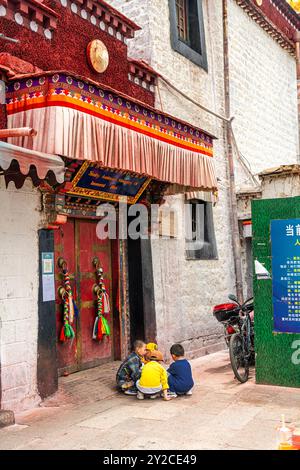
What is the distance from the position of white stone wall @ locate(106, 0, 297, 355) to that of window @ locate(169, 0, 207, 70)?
0.26 m

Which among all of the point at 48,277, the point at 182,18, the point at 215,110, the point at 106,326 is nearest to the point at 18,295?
the point at 48,277

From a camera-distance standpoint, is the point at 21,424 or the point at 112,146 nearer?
the point at 21,424

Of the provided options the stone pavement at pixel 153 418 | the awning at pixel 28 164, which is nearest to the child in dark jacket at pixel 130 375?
the stone pavement at pixel 153 418

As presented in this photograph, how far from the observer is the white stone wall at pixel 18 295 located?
6055mm

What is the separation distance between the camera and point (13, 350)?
6.12 meters

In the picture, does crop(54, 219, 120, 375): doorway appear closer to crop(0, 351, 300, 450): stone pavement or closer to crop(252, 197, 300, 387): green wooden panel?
crop(0, 351, 300, 450): stone pavement

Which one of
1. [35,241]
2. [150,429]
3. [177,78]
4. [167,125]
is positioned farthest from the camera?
[177,78]

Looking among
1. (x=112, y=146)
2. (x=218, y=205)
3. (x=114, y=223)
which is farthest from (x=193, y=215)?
(x=112, y=146)

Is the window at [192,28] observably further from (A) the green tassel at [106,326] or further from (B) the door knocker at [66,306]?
(A) the green tassel at [106,326]

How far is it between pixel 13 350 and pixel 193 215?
5501 millimetres

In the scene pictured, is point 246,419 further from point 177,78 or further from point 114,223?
point 177,78

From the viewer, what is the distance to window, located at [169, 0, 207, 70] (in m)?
10.9

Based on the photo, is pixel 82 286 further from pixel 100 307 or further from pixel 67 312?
pixel 67 312

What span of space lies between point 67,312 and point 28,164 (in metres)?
2.86
